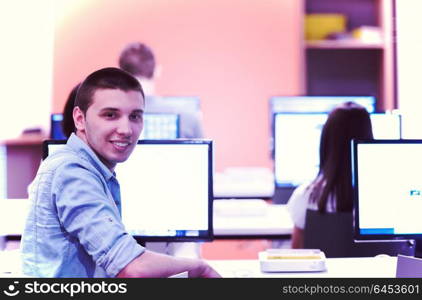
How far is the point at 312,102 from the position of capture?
3996 mm

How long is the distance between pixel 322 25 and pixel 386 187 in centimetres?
400

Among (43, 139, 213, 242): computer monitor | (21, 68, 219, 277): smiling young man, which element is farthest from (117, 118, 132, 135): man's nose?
(43, 139, 213, 242): computer monitor

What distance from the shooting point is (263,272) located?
2.24 m

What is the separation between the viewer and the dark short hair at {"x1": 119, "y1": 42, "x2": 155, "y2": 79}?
13.1 ft

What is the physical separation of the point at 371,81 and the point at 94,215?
199 inches

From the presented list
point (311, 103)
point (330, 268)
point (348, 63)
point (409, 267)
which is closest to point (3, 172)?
point (311, 103)

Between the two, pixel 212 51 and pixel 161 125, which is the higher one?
pixel 212 51

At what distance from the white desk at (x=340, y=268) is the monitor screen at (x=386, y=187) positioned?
117 mm

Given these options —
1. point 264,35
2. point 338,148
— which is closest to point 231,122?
point 264,35

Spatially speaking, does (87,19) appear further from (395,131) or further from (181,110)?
(395,131)

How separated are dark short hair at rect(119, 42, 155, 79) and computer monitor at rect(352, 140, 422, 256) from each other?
2.04 m

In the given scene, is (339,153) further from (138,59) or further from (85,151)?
(138,59)

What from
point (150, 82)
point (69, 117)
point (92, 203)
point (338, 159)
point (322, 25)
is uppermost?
point (322, 25)

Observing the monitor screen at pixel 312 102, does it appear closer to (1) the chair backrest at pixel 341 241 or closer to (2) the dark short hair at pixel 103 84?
(1) the chair backrest at pixel 341 241
